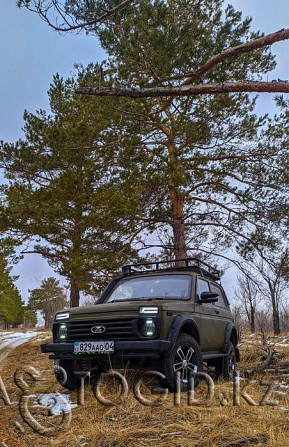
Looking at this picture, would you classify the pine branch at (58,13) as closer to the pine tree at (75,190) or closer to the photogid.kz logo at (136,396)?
the pine tree at (75,190)

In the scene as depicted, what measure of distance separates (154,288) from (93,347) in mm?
1669

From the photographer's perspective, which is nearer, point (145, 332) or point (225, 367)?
point (145, 332)

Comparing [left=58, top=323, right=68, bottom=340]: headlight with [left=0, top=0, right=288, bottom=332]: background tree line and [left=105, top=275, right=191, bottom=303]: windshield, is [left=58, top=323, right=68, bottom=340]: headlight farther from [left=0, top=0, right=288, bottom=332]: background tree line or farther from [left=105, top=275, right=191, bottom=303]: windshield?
[left=0, top=0, right=288, bottom=332]: background tree line

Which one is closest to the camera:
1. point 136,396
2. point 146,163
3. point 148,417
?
point 148,417

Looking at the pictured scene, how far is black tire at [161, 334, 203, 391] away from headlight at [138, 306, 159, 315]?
0.50 m

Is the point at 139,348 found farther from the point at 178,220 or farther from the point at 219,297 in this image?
the point at 178,220

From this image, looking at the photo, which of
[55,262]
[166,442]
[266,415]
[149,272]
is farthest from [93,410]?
[55,262]

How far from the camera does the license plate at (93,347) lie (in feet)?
16.4

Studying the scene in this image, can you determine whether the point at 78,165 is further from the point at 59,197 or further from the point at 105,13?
the point at 105,13

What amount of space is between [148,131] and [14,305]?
4042 centimetres

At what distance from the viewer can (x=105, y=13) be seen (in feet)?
22.1

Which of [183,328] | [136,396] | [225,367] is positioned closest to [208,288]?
[225,367]

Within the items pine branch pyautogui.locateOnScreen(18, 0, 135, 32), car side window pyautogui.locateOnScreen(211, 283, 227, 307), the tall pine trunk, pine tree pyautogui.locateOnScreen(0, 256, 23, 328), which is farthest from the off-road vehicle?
pine tree pyautogui.locateOnScreen(0, 256, 23, 328)

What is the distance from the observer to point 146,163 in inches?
495
